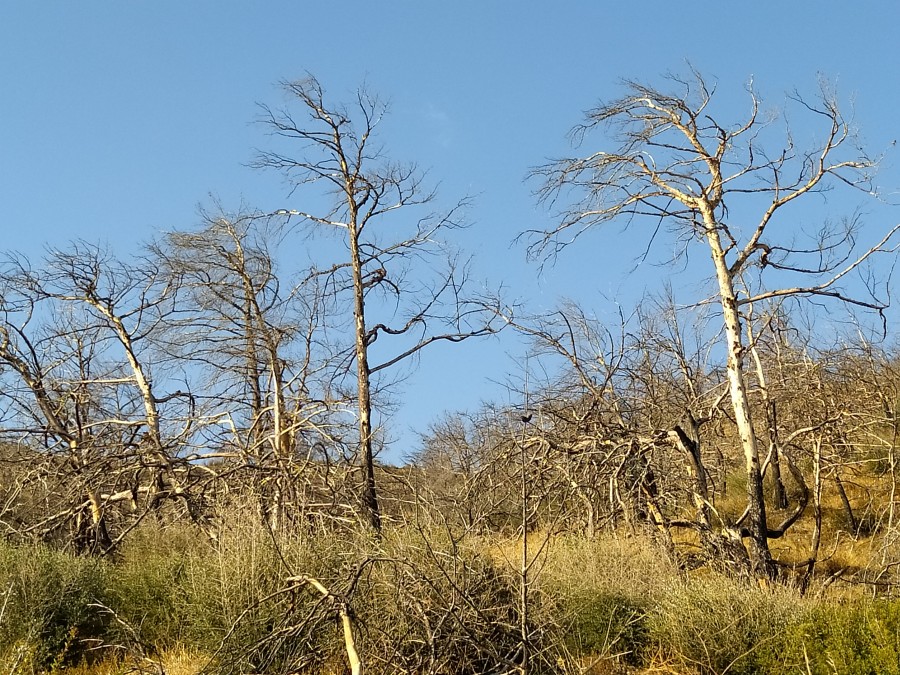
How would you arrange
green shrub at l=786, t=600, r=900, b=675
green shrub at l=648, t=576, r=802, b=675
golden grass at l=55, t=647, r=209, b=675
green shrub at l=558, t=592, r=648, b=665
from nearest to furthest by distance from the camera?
green shrub at l=786, t=600, r=900, b=675 → green shrub at l=648, t=576, r=802, b=675 → golden grass at l=55, t=647, r=209, b=675 → green shrub at l=558, t=592, r=648, b=665

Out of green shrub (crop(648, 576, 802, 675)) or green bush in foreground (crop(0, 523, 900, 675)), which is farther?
green shrub (crop(648, 576, 802, 675))

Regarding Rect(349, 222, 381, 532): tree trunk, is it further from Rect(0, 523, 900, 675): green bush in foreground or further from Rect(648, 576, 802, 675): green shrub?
Rect(648, 576, 802, 675): green shrub

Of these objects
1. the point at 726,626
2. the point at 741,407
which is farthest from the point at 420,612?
the point at 741,407

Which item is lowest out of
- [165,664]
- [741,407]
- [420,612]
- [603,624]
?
[165,664]

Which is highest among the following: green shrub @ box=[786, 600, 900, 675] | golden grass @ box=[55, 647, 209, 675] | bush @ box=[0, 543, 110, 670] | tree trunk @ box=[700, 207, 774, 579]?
tree trunk @ box=[700, 207, 774, 579]

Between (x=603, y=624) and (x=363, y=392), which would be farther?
(x=363, y=392)

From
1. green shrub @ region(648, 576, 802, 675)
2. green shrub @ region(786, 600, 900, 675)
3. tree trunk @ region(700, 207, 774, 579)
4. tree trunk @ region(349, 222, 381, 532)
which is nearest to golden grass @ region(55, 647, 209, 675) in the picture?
tree trunk @ region(349, 222, 381, 532)

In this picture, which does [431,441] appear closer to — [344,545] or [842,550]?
[842,550]

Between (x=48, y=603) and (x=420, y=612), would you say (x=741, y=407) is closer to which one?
(x=420, y=612)

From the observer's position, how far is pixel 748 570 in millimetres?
9445

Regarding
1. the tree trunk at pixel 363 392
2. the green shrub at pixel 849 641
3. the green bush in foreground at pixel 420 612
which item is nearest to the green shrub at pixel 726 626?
the green bush in foreground at pixel 420 612

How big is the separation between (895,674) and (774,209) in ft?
18.5

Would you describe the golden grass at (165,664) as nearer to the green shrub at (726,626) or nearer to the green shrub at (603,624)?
the green shrub at (603,624)

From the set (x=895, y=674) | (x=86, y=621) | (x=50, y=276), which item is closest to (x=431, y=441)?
(x=50, y=276)
